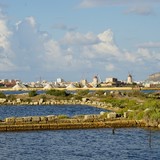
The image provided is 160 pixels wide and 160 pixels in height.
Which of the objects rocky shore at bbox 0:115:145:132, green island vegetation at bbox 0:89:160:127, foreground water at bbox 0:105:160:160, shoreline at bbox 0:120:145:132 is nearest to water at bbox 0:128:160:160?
foreground water at bbox 0:105:160:160

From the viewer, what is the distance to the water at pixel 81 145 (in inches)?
1687

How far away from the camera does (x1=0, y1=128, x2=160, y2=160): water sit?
141 ft

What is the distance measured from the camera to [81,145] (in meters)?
49.0

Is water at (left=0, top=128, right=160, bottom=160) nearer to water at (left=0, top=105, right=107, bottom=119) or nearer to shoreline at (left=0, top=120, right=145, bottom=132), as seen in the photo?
shoreline at (left=0, top=120, right=145, bottom=132)

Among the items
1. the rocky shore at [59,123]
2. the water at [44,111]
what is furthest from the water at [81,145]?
the water at [44,111]

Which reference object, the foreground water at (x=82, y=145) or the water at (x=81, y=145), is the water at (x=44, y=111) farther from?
the water at (x=81, y=145)

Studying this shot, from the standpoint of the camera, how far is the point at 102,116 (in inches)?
2709

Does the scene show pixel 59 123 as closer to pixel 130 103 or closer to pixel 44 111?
pixel 130 103

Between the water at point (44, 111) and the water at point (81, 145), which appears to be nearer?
the water at point (81, 145)

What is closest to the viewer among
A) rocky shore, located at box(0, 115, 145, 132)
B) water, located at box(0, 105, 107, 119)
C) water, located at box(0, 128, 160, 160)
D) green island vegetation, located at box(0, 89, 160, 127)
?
water, located at box(0, 128, 160, 160)

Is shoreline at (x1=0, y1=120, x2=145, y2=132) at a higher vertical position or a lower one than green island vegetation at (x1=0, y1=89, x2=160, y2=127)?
lower

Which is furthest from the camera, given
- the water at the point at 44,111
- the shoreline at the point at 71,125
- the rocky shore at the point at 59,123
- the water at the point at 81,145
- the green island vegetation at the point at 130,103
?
the water at the point at 44,111

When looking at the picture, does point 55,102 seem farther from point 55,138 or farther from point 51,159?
point 51,159

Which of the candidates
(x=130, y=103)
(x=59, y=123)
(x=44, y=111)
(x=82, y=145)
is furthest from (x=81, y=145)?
(x=44, y=111)
